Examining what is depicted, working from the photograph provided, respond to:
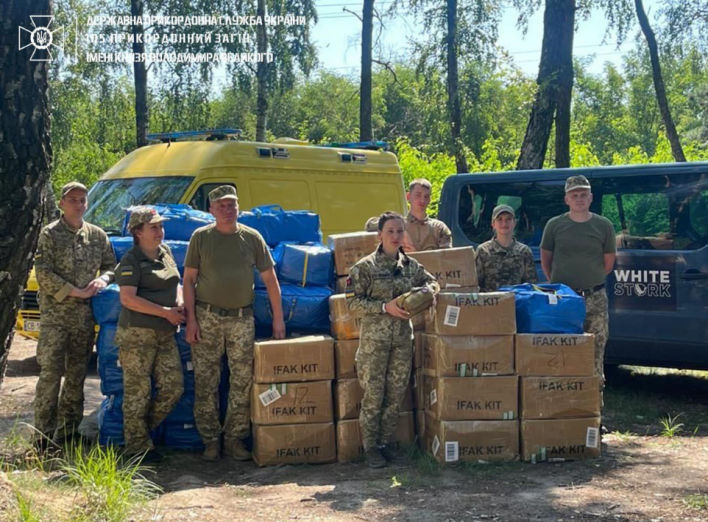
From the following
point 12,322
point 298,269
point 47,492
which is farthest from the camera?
point 298,269

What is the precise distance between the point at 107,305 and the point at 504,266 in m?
2.96

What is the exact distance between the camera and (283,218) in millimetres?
6426

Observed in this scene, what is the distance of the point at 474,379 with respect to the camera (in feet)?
17.7

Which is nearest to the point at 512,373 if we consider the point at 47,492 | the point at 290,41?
the point at 47,492

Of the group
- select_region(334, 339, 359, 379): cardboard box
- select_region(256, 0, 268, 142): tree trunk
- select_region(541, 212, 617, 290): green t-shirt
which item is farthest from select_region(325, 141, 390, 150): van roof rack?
select_region(256, 0, 268, 142): tree trunk

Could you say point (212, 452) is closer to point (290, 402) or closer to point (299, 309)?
point (290, 402)

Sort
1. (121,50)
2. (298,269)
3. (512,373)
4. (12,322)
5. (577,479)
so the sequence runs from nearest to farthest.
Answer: (12,322) → (577,479) → (512,373) → (298,269) → (121,50)

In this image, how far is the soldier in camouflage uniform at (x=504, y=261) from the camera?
20.9 ft

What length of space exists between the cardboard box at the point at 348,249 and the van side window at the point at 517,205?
7.48 feet

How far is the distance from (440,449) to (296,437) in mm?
975

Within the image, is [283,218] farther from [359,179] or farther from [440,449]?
[359,179]

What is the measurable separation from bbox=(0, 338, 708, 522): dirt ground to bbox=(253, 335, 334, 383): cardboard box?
607mm

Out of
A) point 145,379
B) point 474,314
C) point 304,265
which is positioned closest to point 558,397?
point 474,314

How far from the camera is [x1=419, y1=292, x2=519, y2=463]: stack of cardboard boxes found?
17.6ft
